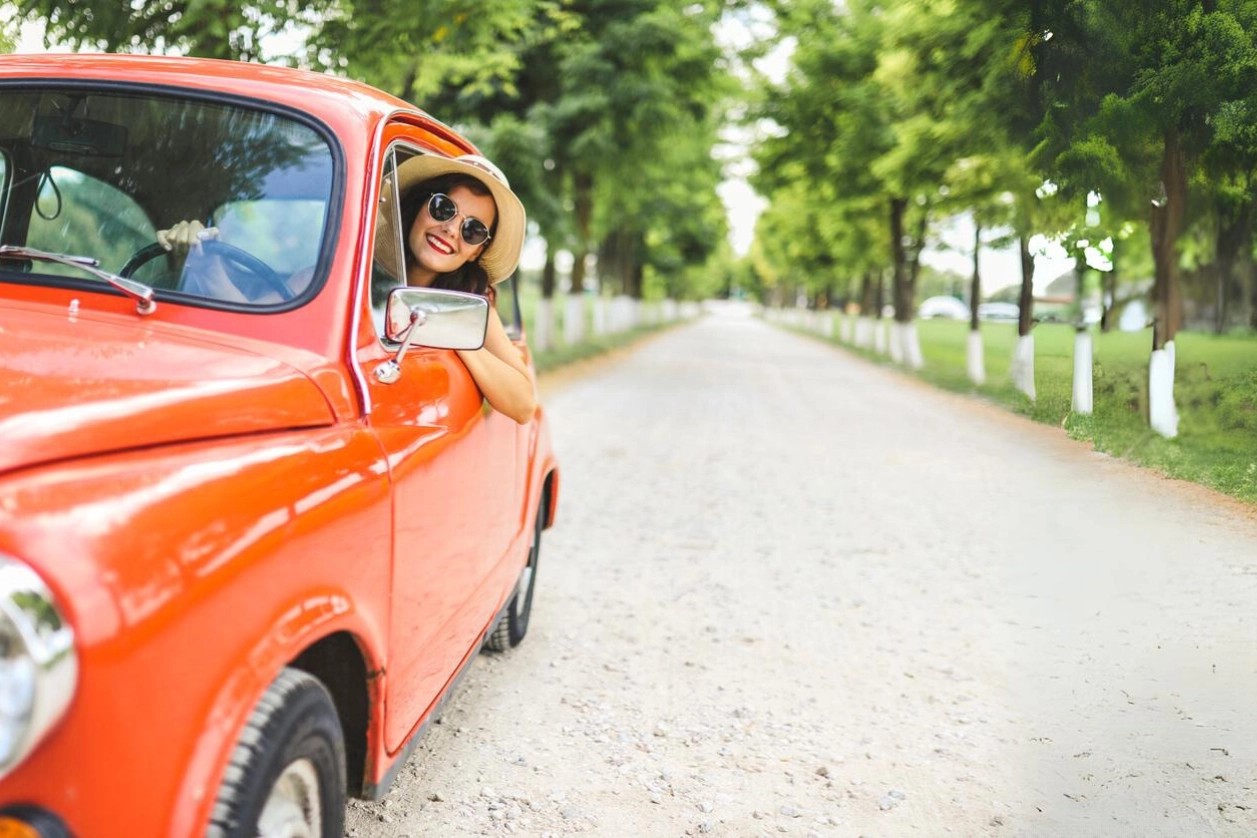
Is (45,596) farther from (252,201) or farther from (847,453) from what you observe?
(847,453)

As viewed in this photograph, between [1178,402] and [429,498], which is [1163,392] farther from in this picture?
[429,498]

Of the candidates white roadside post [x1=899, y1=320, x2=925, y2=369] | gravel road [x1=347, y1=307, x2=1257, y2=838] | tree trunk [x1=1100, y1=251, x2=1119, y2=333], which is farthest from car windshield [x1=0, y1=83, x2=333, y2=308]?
white roadside post [x1=899, y1=320, x2=925, y2=369]

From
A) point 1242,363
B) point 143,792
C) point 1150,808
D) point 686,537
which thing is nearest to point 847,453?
point 686,537

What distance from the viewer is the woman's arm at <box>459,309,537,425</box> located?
3.33 meters

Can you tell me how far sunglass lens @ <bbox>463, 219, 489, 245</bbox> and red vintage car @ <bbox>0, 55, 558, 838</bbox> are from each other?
0.23 m

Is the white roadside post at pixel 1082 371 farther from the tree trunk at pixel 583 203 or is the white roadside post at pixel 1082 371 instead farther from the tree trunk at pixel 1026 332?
the tree trunk at pixel 583 203

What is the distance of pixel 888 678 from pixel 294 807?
2990 mm

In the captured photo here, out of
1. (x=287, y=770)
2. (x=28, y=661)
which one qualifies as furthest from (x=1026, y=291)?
(x=28, y=661)

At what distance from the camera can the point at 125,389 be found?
79.4 inches

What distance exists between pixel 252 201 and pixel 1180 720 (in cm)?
245

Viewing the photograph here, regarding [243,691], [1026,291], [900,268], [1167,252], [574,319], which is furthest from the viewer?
[900,268]

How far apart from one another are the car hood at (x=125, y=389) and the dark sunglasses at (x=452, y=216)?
1079mm

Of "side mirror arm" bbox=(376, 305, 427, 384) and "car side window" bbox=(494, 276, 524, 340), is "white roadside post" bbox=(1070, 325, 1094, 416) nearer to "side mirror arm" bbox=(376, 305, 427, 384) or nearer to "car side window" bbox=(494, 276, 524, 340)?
"side mirror arm" bbox=(376, 305, 427, 384)

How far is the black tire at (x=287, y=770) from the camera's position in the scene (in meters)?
1.76
